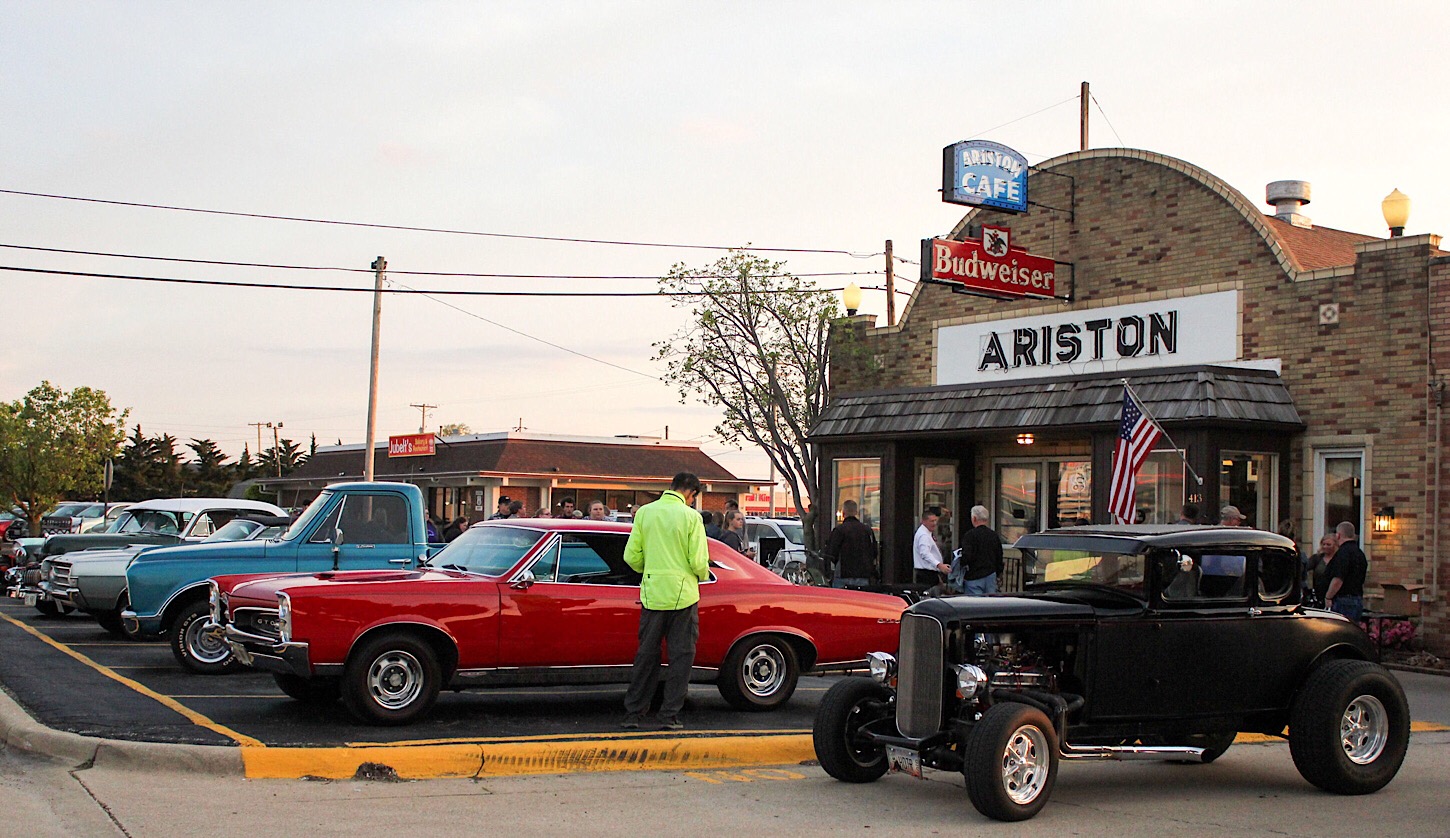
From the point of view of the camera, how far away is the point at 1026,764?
301 inches

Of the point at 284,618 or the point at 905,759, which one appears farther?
the point at 284,618

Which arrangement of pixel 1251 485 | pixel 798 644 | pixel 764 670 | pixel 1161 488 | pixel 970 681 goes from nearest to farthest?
pixel 970 681, pixel 764 670, pixel 798 644, pixel 1251 485, pixel 1161 488

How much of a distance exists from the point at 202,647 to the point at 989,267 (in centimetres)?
1152

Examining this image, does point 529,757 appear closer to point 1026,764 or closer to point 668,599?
point 668,599

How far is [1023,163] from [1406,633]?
801 centimetres

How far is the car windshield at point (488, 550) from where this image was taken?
34.9 ft

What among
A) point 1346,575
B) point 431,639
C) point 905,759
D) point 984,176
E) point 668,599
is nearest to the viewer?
point 905,759

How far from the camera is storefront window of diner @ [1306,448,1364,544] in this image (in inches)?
665

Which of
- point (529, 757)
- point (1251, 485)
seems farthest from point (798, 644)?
point (1251, 485)

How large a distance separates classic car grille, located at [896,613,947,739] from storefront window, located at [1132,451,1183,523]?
983cm

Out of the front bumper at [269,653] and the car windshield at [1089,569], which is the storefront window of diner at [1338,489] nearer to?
the car windshield at [1089,569]

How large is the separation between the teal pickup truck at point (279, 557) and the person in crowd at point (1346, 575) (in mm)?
9114

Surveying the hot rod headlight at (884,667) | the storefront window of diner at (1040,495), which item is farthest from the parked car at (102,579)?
the storefront window of diner at (1040,495)

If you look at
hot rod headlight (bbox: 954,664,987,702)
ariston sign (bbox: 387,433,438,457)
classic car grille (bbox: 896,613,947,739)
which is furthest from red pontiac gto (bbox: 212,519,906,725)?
ariston sign (bbox: 387,433,438,457)
